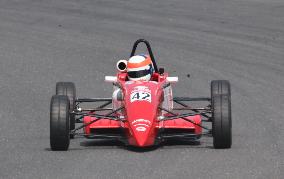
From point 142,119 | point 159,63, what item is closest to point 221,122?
point 142,119

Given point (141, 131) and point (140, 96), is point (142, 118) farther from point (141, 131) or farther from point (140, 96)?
point (140, 96)

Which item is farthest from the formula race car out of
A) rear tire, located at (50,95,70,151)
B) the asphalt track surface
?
Answer: the asphalt track surface

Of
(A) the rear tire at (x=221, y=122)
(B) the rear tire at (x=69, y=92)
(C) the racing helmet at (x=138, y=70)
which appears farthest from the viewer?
(B) the rear tire at (x=69, y=92)

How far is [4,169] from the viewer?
494 inches

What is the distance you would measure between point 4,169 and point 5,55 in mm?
10939

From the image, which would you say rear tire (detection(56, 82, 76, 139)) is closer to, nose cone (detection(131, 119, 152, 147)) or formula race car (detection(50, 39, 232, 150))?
formula race car (detection(50, 39, 232, 150))

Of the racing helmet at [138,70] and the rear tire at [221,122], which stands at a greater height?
the racing helmet at [138,70]

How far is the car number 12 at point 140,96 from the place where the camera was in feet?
46.7

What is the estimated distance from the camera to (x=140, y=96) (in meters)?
14.3

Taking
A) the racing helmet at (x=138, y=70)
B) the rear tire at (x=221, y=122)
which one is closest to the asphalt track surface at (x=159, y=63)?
the rear tire at (x=221, y=122)

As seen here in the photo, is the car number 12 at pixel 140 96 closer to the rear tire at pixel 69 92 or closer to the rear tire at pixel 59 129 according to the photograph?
the rear tire at pixel 59 129

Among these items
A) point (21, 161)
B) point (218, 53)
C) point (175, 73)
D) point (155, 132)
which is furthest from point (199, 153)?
point (218, 53)

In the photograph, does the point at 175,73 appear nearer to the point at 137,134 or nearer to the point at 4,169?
the point at 137,134

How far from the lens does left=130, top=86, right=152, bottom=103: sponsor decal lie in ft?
46.7
